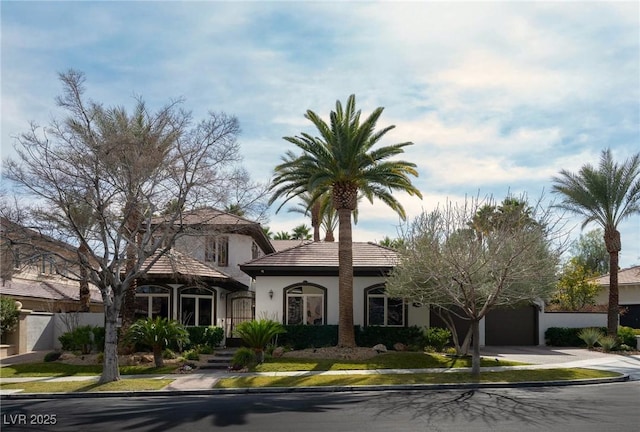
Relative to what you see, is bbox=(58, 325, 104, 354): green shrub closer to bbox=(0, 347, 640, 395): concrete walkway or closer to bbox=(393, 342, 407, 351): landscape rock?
bbox=(0, 347, 640, 395): concrete walkway

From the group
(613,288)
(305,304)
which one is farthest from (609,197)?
(305,304)

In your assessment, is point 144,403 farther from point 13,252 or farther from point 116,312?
point 13,252

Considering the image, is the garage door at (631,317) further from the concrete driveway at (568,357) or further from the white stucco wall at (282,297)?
the white stucco wall at (282,297)

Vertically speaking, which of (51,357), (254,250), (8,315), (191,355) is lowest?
(51,357)

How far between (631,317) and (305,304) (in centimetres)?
2284

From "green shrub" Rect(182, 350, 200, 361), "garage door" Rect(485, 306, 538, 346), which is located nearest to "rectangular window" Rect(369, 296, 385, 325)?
"garage door" Rect(485, 306, 538, 346)

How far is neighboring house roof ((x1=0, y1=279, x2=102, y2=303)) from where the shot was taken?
103 ft

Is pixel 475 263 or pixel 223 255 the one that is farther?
pixel 223 255

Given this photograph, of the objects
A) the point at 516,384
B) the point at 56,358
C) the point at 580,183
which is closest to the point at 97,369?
the point at 56,358

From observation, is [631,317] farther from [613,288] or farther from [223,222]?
[223,222]

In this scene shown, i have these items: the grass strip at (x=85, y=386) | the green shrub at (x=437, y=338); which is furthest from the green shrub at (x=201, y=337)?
the green shrub at (x=437, y=338)

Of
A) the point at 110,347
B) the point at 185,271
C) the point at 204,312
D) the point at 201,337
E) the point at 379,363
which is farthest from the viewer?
the point at 204,312

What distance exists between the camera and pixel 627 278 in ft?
139

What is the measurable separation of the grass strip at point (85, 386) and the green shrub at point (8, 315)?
8.07m
